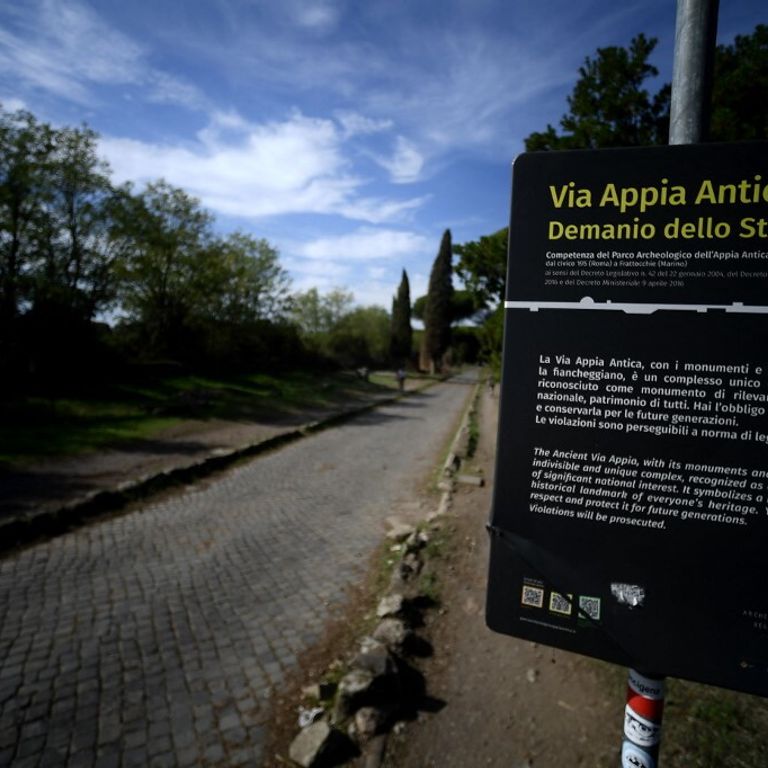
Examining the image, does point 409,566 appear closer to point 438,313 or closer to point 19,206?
point 19,206

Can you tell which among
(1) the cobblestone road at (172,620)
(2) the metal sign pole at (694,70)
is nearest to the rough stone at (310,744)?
(1) the cobblestone road at (172,620)

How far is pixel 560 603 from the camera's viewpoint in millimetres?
1850

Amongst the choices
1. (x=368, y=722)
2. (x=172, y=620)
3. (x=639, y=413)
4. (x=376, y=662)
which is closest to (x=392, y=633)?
(x=376, y=662)

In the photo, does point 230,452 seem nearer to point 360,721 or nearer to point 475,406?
point 360,721

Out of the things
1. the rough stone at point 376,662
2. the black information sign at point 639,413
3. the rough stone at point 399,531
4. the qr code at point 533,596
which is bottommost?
the rough stone at point 399,531

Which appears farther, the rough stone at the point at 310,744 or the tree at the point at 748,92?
the tree at the point at 748,92

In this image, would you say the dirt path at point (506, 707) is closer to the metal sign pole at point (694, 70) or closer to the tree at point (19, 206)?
the metal sign pole at point (694, 70)

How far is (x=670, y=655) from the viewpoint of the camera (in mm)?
1724

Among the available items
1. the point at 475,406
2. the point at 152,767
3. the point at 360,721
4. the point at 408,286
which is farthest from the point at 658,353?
the point at 408,286

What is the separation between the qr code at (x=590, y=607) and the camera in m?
1.80

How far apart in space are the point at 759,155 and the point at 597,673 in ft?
13.7

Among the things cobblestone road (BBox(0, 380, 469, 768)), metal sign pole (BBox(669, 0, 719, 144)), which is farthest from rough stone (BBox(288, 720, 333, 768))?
metal sign pole (BBox(669, 0, 719, 144))

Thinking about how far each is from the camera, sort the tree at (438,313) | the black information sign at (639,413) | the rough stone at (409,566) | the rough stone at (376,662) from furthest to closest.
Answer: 1. the tree at (438,313)
2. the rough stone at (409,566)
3. the rough stone at (376,662)
4. the black information sign at (639,413)

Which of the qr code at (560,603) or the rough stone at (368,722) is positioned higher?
the qr code at (560,603)
